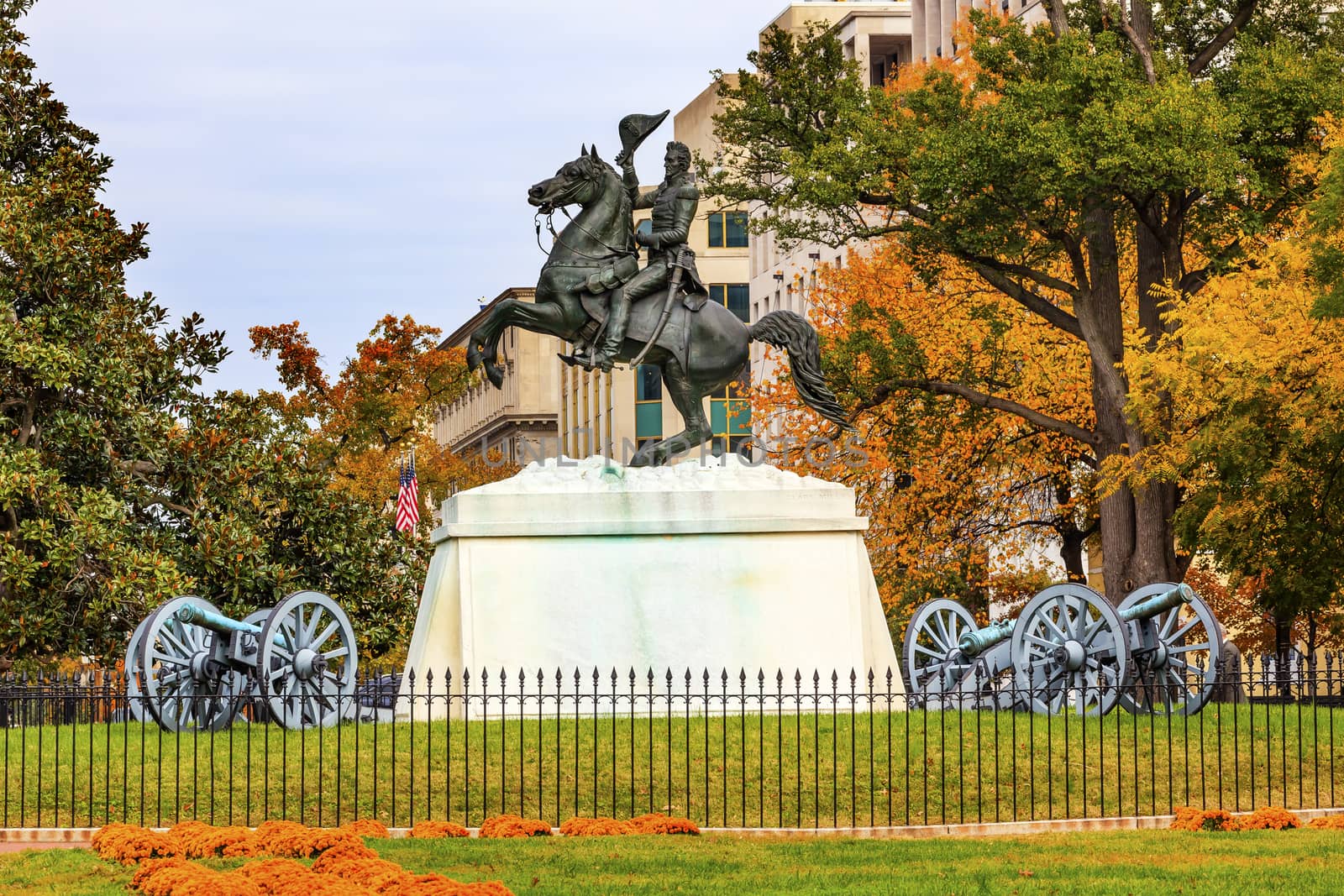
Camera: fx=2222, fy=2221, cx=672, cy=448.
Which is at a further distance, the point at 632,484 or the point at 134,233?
the point at 134,233

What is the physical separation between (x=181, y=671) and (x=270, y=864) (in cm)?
809

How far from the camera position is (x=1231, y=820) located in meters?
15.7

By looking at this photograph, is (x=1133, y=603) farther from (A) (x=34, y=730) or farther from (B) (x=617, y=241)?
(A) (x=34, y=730)

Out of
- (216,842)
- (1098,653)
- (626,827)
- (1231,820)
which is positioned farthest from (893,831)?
Answer: (216,842)

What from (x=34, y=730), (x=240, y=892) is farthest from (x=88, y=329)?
(x=240, y=892)

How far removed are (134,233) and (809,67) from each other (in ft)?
32.5

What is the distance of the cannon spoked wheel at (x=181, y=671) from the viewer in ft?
66.0

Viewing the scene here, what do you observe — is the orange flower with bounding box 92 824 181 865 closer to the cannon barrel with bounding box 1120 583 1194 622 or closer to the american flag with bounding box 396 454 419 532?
the cannon barrel with bounding box 1120 583 1194 622

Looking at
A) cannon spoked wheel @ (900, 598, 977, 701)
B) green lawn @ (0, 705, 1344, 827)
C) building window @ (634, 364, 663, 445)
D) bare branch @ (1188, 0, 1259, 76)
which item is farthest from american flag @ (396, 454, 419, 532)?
building window @ (634, 364, 663, 445)

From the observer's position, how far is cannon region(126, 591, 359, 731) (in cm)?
1966

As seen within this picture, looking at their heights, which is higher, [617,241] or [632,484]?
[617,241]

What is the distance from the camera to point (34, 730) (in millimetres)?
21047

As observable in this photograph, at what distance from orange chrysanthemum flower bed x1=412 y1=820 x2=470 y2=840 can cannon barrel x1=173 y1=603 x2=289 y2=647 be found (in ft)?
15.4

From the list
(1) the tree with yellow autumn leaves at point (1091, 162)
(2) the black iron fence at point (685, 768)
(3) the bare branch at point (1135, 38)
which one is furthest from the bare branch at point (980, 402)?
(2) the black iron fence at point (685, 768)
